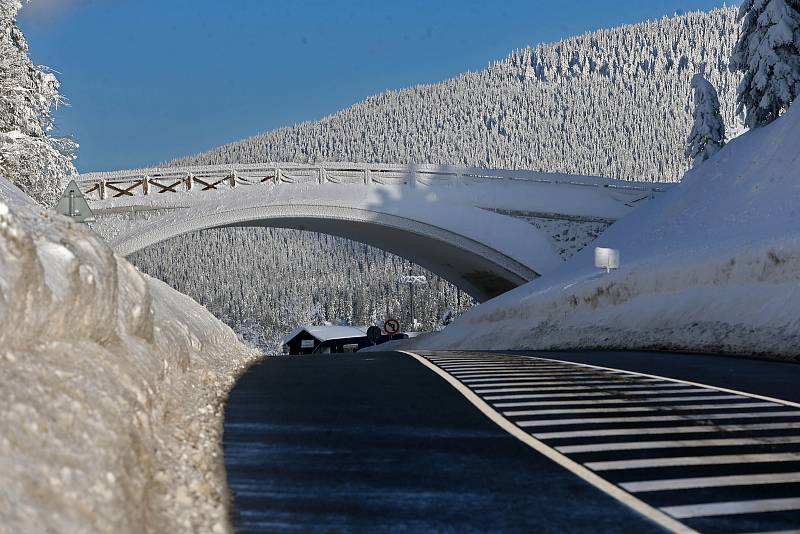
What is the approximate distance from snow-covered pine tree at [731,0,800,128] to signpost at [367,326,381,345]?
30905 millimetres

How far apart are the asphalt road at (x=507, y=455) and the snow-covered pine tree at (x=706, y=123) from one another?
4260cm

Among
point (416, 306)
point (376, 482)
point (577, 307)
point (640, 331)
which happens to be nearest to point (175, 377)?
point (376, 482)

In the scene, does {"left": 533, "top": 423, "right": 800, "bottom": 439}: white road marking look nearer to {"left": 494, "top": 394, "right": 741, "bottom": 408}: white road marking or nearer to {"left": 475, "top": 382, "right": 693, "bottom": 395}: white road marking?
{"left": 494, "top": 394, "right": 741, "bottom": 408}: white road marking

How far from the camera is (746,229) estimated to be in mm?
28672

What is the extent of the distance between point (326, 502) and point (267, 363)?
13.1m

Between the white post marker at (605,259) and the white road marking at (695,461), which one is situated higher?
the white post marker at (605,259)

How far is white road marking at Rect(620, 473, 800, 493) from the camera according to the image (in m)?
6.64

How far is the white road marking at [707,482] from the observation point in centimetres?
664

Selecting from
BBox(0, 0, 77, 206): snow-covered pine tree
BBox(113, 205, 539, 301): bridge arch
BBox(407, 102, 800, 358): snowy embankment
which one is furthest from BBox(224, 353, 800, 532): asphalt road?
BBox(113, 205, 539, 301): bridge arch

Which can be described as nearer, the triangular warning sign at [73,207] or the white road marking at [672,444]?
the white road marking at [672,444]

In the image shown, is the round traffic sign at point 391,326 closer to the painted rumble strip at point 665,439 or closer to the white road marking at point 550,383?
the painted rumble strip at point 665,439

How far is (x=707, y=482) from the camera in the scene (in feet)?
22.2

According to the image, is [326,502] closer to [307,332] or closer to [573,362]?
[573,362]

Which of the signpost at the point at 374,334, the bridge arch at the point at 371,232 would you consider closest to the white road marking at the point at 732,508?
the bridge arch at the point at 371,232
